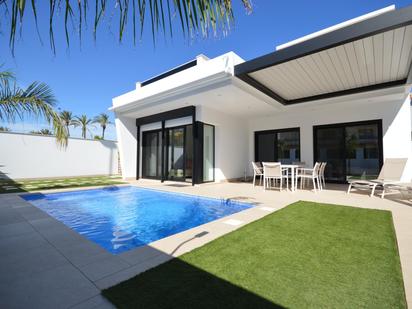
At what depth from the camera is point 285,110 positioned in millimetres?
9984

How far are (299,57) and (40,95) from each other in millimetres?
5203

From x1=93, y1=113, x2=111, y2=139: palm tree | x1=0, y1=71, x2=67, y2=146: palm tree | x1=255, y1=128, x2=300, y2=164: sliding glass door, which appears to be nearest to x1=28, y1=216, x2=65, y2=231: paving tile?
x1=0, y1=71, x2=67, y2=146: palm tree

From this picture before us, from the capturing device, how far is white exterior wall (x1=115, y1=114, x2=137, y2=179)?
36.2 feet

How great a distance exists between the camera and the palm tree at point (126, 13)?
0.66 m

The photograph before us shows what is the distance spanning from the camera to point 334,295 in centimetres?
168

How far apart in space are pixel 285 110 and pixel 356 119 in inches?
110

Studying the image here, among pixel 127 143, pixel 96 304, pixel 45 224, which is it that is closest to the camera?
pixel 96 304

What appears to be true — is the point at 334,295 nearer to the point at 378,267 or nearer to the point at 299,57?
the point at 378,267

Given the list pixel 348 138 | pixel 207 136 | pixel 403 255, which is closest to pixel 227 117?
pixel 207 136

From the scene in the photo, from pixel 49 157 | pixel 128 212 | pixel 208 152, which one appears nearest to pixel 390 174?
pixel 208 152

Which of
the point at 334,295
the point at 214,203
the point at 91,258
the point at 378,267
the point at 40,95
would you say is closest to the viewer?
the point at 334,295

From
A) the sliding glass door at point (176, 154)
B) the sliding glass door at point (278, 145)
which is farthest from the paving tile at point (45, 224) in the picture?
the sliding glass door at point (278, 145)

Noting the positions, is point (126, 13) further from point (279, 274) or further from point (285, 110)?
point (285, 110)

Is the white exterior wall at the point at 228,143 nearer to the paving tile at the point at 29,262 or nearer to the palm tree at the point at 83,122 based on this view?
the paving tile at the point at 29,262
